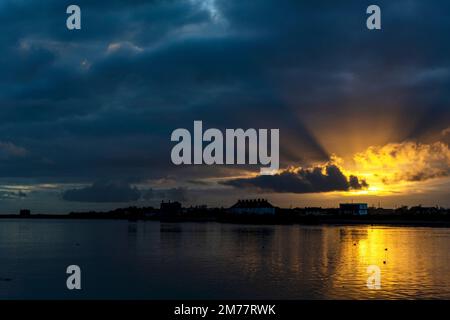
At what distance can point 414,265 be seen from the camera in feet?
216

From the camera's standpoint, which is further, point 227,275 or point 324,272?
point 324,272

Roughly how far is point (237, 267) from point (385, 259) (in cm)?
2577

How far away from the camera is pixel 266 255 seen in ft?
254
